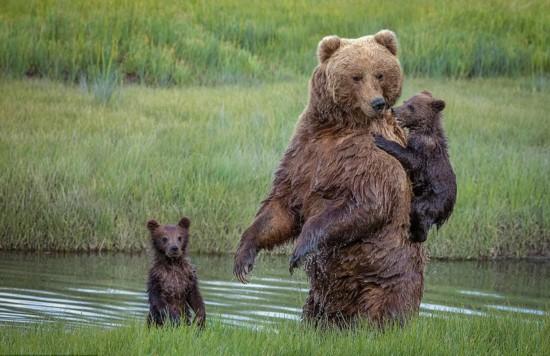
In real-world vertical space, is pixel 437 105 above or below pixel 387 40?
below

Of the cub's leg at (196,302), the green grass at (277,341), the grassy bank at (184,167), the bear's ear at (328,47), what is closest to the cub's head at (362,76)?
the bear's ear at (328,47)

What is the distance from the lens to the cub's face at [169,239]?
22.9ft

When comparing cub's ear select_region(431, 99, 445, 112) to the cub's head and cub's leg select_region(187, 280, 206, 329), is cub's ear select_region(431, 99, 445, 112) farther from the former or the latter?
cub's leg select_region(187, 280, 206, 329)

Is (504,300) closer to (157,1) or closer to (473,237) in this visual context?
(473,237)

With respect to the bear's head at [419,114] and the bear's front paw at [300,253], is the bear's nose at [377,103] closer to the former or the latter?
the bear's head at [419,114]

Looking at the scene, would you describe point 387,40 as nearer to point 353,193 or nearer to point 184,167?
point 353,193

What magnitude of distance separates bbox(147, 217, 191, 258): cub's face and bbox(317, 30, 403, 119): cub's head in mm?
1376

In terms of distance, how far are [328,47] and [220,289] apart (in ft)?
9.54

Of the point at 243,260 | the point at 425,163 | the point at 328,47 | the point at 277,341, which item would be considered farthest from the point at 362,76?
the point at 277,341

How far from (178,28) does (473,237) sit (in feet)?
20.3

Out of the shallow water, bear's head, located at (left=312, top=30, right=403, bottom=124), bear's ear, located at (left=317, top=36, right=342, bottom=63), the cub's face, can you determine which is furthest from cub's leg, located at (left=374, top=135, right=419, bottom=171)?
the shallow water

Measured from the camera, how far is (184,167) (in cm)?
1127

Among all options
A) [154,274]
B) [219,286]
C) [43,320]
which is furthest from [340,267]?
[219,286]

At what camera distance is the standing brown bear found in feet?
20.3
